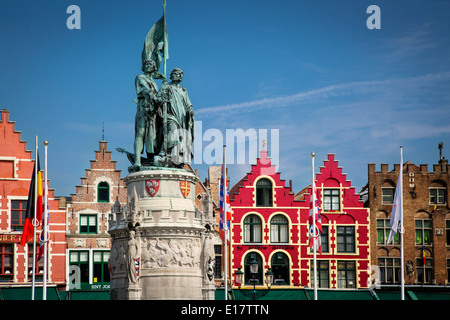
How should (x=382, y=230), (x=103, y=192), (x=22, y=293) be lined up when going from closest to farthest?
(x=22, y=293), (x=103, y=192), (x=382, y=230)

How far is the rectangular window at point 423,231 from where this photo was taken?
200ft

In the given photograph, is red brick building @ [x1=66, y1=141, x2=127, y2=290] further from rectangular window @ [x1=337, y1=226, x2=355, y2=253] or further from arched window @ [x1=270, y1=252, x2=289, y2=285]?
rectangular window @ [x1=337, y1=226, x2=355, y2=253]

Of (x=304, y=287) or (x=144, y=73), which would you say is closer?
(x=144, y=73)

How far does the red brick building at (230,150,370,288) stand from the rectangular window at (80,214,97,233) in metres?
9.81

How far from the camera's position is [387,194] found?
61.2m

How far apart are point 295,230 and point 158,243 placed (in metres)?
29.5

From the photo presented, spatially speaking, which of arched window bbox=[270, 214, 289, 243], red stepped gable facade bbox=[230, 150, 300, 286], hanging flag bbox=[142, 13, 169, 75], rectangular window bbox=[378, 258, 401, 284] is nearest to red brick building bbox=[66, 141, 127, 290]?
red stepped gable facade bbox=[230, 150, 300, 286]

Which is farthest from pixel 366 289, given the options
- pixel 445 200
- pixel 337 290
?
pixel 445 200

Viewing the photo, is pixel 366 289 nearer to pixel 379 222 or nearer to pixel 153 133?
pixel 379 222

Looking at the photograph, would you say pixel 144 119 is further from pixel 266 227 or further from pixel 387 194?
pixel 387 194

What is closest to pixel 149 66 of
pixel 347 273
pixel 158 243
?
pixel 158 243

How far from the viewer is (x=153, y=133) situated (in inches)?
1319
